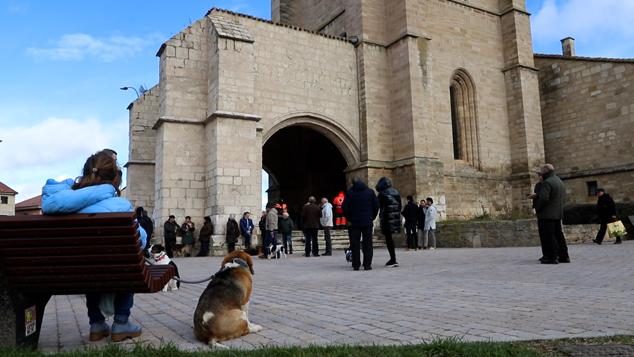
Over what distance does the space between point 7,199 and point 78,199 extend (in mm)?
68702

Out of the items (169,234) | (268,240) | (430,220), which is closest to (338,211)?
(430,220)

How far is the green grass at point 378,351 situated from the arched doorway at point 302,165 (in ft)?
73.4

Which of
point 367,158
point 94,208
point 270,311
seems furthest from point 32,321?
point 367,158

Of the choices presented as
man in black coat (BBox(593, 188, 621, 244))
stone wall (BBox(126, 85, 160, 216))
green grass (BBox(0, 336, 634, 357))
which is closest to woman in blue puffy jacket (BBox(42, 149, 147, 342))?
green grass (BBox(0, 336, 634, 357))

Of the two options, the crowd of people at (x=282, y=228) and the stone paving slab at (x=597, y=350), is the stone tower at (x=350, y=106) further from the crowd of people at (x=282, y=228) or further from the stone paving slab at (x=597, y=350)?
the stone paving slab at (x=597, y=350)

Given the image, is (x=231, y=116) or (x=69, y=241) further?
(x=231, y=116)

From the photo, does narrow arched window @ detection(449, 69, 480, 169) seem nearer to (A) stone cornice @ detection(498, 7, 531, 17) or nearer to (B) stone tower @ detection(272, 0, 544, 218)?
(B) stone tower @ detection(272, 0, 544, 218)

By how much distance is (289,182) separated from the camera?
27.0m

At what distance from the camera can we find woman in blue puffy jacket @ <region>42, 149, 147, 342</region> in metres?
3.00

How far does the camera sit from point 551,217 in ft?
26.8

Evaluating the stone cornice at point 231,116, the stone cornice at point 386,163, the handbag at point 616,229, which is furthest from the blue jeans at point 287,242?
the handbag at point 616,229

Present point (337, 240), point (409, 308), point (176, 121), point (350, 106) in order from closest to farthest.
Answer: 1. point (409, 308)
2. point (176, 121)
3. point (337, 240)
4. point (350, 106)

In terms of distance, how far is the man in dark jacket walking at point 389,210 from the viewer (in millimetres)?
8703

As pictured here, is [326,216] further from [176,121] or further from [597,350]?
[597,350]
